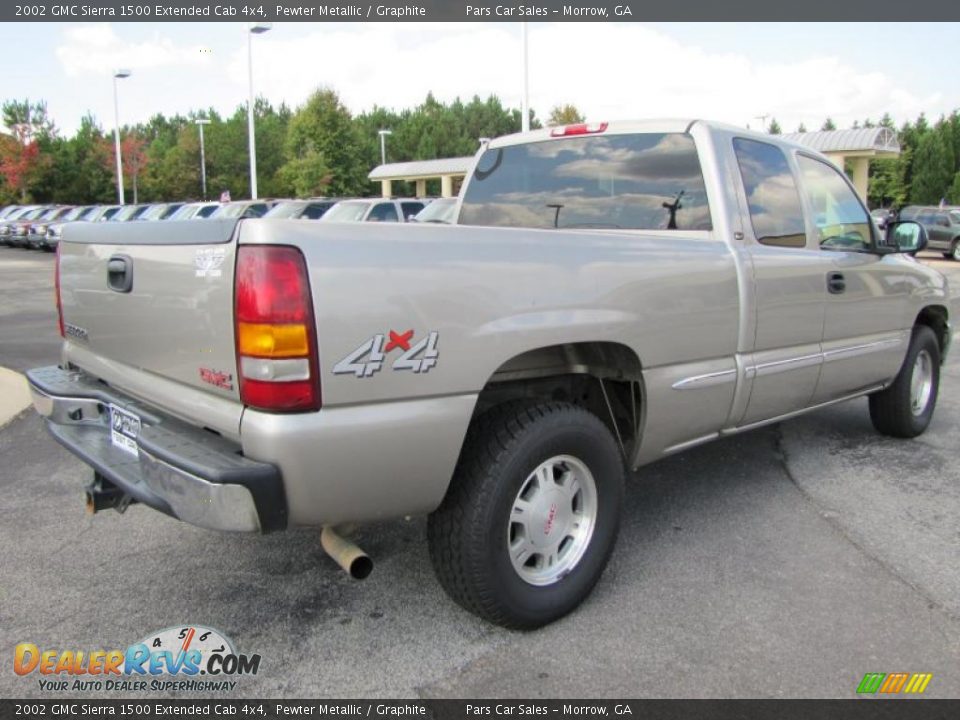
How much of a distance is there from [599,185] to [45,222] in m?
30.0

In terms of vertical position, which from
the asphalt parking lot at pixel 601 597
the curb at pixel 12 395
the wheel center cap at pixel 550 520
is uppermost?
the wheel center cap at pixel 550 520

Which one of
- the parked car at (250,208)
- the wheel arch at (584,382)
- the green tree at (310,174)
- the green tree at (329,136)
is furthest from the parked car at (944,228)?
the green tree at (329,136)

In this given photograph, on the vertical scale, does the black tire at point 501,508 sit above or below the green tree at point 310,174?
below

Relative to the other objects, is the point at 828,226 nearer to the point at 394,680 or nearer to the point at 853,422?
the point at 853,422

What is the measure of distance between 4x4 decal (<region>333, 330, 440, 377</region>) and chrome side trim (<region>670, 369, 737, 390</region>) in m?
1.33

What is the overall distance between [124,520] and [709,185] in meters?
3.38

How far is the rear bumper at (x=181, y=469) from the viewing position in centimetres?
234

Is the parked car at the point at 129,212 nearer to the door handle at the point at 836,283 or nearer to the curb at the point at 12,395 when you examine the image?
the curb at the point at 12,395

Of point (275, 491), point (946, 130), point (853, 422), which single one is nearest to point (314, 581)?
point (275, 491)

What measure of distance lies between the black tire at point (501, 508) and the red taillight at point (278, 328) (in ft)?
2.26

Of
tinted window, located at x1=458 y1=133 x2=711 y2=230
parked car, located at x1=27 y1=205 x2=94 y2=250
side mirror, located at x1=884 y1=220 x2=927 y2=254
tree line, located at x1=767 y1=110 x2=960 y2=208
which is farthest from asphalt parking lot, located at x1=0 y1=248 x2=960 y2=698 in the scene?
tree line, located at x1=767 y1=110 x2=960 y2=208

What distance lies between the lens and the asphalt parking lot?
2.75 metres

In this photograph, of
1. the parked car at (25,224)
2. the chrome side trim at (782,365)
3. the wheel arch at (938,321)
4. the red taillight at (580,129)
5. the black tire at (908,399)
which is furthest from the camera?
the parked car at (25,224)

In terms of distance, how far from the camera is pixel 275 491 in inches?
92.6
